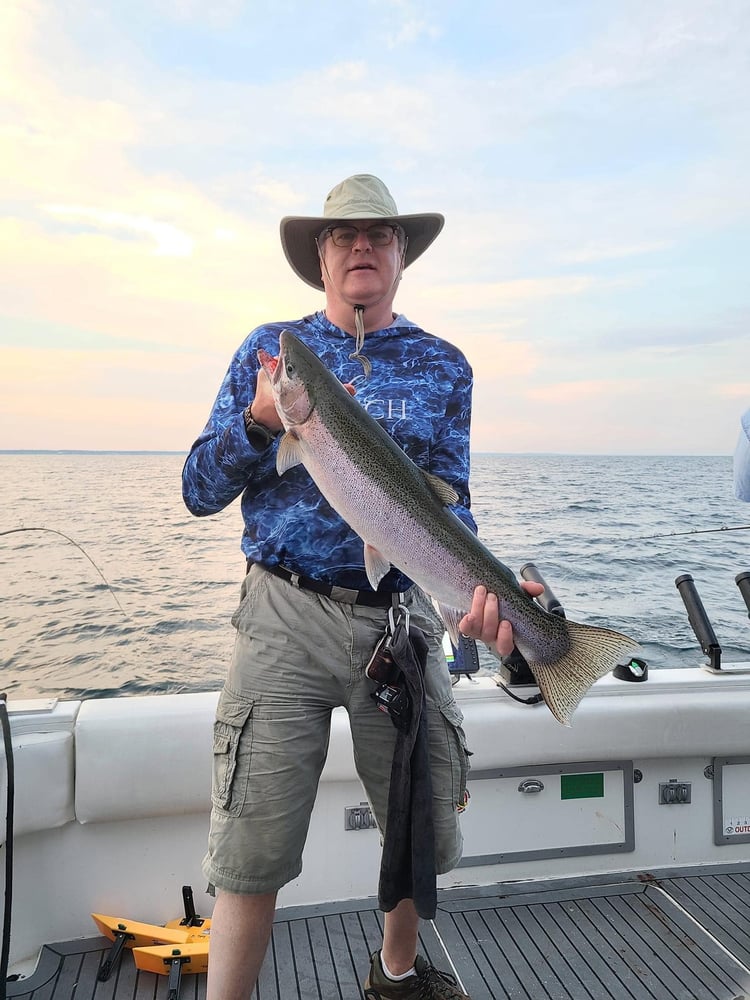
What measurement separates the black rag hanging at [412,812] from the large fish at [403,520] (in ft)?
0.94

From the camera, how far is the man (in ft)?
6.70

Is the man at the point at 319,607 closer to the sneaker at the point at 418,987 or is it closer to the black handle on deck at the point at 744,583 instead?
the sneaker at the point at 418,987

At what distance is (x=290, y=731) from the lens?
→ 2.10 meters

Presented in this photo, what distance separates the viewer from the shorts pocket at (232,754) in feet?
6.70

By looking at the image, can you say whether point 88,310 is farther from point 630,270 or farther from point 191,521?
point 630,270

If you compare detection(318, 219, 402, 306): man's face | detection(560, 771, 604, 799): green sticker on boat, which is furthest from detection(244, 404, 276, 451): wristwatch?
detection(560, 771, 604, 799): green sticker on boat

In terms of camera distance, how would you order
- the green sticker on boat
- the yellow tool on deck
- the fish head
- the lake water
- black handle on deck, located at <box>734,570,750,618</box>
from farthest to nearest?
the lake water
black handle on deck, located at <box>734,570,750,618</box>
the green sticker on boat
the yellow tool on deck
the fish head

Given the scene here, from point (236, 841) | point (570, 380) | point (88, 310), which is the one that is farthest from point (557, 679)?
point (570, 380)

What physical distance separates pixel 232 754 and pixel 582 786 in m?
2.49

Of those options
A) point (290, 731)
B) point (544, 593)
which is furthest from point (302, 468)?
point (544, 593)

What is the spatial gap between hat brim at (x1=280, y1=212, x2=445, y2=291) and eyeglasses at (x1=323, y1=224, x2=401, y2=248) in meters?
0.03

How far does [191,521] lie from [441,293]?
447 inches

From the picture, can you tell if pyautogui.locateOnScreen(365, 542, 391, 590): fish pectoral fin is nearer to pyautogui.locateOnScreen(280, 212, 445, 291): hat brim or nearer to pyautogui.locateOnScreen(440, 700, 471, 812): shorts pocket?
pyautogui.locateOnScreen(440, 700, 471, 812): shorts pocket

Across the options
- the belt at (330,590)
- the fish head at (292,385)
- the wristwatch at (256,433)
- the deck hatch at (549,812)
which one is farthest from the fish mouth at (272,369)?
the deck hatch at (549,812)
